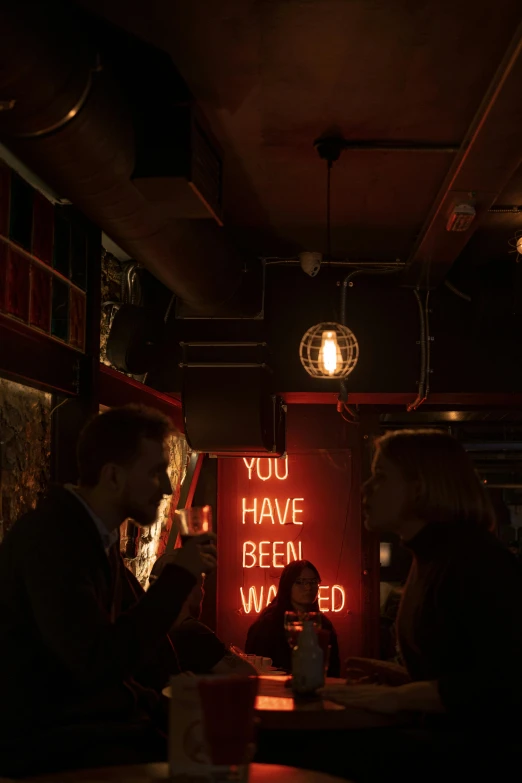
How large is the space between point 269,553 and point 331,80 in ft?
16.8

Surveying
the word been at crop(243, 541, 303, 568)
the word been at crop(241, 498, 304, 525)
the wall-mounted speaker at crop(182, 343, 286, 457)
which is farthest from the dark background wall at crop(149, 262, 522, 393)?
the word been at crop(243, 541, 303, 568)

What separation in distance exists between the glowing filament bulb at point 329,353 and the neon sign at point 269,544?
9.66ft

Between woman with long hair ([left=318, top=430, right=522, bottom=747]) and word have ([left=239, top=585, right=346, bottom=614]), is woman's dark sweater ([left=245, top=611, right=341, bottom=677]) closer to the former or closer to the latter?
word have ([left=239, top=585, right=346, bottom=614])

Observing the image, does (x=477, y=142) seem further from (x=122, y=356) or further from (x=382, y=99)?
(x=122, y=356)

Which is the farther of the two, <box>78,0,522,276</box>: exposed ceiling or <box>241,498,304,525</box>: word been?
<box>241,498,304,525</box>: word been

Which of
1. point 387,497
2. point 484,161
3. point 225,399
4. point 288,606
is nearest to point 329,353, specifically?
point 225,399

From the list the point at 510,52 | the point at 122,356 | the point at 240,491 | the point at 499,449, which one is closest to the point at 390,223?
the point at 122,356

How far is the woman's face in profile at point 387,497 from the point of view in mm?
2705

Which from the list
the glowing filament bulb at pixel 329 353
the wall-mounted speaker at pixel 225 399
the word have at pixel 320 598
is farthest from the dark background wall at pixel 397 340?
the word have at pixel 320 598

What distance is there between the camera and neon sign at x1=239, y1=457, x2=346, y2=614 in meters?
7.88

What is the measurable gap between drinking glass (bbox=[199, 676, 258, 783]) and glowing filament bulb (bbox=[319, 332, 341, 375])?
12.3ft

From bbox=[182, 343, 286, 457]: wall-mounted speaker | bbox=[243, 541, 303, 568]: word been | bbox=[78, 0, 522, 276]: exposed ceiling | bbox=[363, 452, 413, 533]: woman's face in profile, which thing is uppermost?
bbox=[78, 0, 522, 276]: exposed ceiling

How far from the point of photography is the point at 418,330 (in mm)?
6551

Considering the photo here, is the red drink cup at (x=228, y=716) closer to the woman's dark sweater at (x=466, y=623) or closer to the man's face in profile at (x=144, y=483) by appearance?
the woman's dark sweater at (x=466, y=623)
